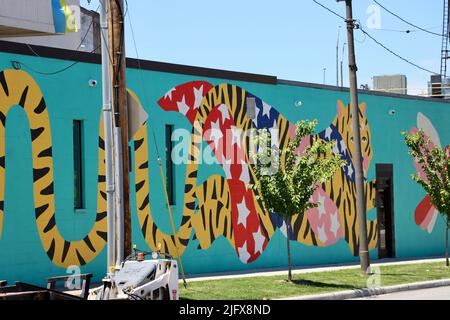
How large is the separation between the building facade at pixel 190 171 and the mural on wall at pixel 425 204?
0.08m

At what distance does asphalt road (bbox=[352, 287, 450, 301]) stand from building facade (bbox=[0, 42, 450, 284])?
6.24 meters

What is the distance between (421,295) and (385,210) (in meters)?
12.9

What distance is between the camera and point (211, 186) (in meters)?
26.1

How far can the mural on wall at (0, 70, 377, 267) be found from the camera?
21359 mm

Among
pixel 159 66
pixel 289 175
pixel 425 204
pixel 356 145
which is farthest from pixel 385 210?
pixel 159 66

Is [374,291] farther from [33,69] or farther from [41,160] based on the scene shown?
[33,69]

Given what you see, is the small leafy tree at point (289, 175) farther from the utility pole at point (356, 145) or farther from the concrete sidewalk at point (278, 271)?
the concrete sidewalk at point (278, 271)

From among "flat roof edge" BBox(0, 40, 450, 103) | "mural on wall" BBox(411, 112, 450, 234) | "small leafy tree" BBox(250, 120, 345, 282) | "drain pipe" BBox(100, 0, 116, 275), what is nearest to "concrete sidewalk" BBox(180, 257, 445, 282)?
"small leafy tree" BBox(250, 120, 345, 282)

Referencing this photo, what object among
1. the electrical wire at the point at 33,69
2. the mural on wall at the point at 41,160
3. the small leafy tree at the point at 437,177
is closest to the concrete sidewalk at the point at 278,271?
the small leafy tree at the point at 437,177
